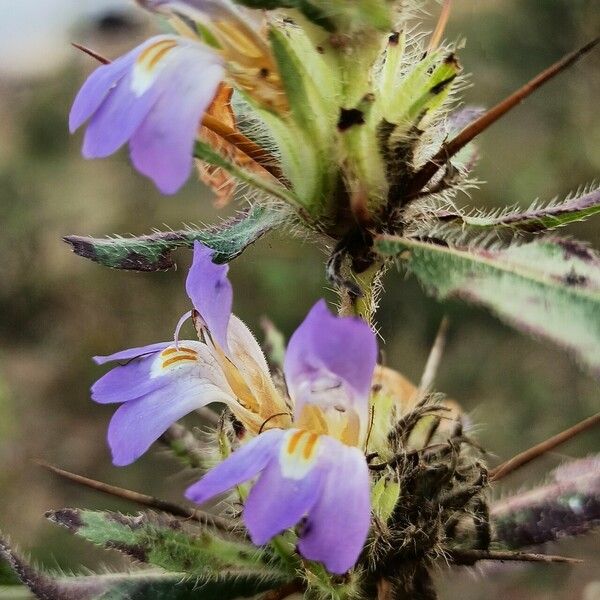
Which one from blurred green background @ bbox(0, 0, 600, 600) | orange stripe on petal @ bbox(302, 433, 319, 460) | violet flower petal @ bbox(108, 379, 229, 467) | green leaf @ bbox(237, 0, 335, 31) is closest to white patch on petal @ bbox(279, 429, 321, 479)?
orange stripe on petal @ bbox(302, 433, 319, 460)

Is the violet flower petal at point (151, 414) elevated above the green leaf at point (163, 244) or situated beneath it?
situated beneath

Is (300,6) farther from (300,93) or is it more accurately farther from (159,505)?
(159,505)

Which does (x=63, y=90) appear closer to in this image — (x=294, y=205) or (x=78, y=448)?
(x=78, y=448)

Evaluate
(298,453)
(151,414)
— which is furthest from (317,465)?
(151,414)

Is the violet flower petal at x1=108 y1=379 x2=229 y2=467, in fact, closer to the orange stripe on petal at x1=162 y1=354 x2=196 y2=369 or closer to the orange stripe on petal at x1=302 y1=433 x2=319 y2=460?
the orange stripe on petal at x1=162 y1=354 x2=196 y2=369

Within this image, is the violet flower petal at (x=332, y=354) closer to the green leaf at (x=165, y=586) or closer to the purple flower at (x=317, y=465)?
the purple flower at (x=317, y=465)

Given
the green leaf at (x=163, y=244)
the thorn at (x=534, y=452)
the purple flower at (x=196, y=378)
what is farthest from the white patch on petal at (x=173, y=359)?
the thorn at (x=534, y=452)
